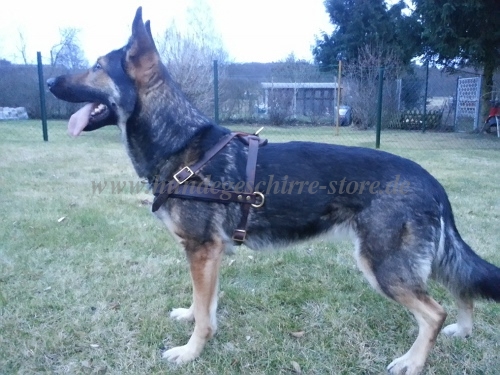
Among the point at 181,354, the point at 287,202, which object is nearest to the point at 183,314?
the point at 181,354

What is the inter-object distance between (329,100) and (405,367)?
18.3 metres

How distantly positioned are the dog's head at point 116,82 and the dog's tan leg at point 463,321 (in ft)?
8.68

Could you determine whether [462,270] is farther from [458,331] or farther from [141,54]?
[141,54]

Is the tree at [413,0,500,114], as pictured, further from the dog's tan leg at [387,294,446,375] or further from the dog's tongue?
the dog's tongue

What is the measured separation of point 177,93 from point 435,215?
1.92 m

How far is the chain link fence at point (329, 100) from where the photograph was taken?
17500 mm

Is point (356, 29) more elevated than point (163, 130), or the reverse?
point (356, 29)

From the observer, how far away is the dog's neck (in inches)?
106

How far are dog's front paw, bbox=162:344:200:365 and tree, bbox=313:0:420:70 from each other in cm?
2421

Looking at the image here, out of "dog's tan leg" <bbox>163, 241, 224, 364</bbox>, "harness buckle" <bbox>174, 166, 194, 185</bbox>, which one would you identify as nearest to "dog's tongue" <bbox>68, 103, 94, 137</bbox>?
"harness buckle" <bbox>174, 166, 194, 185</bbox>

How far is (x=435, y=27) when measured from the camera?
15.4m

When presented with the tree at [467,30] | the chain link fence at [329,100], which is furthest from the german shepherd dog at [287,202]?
the tree at [467,30]

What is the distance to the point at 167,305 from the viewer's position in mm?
3191

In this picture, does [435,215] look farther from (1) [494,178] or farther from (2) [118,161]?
(2) [118,161]
